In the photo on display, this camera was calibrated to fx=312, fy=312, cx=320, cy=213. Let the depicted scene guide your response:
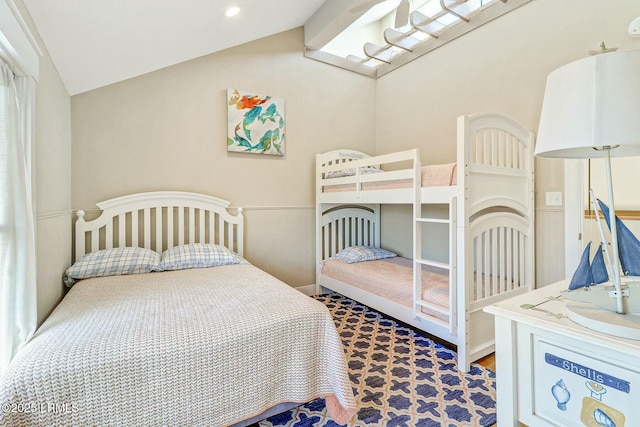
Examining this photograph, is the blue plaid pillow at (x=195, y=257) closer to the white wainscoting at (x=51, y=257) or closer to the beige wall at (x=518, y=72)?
the white wainscoting at (x=51, y=257)

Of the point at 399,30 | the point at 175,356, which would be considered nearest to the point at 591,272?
the point at 175,356

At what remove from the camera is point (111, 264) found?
2.27m

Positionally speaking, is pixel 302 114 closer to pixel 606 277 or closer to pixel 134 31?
pixel 134 31

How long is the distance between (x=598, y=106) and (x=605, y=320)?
0.55 meters

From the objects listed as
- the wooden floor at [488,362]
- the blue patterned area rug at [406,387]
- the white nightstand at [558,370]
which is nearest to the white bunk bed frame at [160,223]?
the blue patterned area rug at [406,387]

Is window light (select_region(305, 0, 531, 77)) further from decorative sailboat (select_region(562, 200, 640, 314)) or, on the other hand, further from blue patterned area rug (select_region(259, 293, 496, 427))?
blue patterned area rug (select_region(259, 293, 496, 427))

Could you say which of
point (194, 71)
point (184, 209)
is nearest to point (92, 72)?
point (194, 71)

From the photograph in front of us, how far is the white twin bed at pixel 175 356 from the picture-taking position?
3.48 ft

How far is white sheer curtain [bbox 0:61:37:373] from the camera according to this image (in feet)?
3.98

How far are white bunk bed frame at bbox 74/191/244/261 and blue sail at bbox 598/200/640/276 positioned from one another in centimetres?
271

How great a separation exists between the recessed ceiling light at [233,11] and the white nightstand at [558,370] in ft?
8.11

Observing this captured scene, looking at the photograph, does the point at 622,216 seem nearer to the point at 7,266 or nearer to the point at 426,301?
the point at 426,301

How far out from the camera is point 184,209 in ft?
9.39

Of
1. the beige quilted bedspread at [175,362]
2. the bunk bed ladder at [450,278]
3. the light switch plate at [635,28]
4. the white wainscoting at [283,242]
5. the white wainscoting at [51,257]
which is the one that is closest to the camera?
the beige quilted bedspread at [175,362]
